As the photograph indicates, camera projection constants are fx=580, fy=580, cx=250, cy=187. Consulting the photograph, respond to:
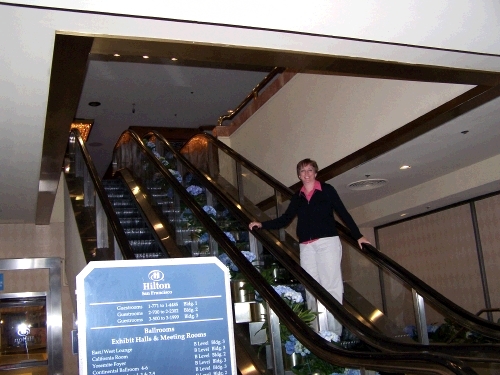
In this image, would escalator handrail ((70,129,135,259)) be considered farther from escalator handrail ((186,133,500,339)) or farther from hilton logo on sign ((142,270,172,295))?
hilton logo on sign ((142,270,172,295))

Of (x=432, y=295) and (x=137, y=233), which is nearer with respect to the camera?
(x=432, y=295)

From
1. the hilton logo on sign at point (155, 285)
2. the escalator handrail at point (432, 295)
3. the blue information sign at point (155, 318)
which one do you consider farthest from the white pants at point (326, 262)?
the hilton logo on sign at point (155, 285)

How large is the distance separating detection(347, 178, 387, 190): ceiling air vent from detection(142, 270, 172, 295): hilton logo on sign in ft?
20.4

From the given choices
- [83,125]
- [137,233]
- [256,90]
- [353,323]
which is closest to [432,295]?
[353,323]

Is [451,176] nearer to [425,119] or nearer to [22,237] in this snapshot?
[425,119]

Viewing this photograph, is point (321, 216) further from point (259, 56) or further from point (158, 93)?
point (158, 93)

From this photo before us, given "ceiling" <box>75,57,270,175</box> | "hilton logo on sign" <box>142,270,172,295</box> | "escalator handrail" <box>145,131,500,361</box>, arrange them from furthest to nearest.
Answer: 1. "ceiling" <box>75,57,270,175</box>
2. "escalator handrail" <box>145,131,500,361</box>
3. "hilton logo on sign" <box>142,270,172,295</box>

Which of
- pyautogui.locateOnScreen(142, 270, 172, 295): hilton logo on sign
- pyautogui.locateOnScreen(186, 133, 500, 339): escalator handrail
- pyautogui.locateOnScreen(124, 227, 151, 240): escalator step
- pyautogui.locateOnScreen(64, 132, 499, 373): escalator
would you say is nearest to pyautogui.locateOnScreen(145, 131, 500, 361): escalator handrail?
pyautogui.locateOnScreen(64, 132, 499, 373): escalator

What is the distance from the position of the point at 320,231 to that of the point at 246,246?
1.53 m

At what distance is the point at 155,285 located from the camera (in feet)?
7.88

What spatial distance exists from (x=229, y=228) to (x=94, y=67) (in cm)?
507

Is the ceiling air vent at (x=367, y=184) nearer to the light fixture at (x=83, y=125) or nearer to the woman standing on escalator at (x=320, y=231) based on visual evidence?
the woman standing on escalator at (x=320, y=231)

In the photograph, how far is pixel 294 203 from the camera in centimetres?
560

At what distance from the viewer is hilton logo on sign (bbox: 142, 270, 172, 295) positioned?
2381 mm
